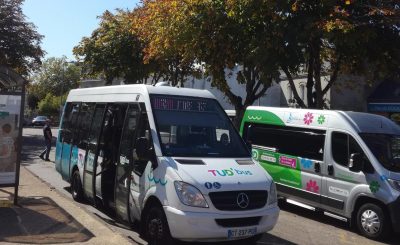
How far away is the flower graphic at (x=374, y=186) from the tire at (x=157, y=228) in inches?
170

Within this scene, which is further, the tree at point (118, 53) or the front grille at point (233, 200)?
the tree at point (118, 53)

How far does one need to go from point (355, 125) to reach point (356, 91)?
76.1 feet

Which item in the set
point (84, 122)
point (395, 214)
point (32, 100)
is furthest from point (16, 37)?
point (32, 100)

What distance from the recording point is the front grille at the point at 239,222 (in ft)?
21.2

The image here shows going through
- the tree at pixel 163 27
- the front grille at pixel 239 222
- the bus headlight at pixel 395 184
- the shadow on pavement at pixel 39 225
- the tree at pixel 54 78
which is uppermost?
the tree at pixel 54 78

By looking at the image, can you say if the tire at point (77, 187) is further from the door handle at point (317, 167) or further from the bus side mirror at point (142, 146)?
the door handle at point (317, 167)

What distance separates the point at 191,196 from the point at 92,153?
3.82 m

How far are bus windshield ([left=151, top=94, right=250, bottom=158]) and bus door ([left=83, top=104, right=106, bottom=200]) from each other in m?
2.26

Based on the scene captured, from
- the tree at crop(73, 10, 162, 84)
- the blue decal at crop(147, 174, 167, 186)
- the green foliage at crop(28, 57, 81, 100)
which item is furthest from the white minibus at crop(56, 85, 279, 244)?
the green foliage at crop(28, 57, 81, 100)

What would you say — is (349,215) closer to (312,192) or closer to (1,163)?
(312,192)

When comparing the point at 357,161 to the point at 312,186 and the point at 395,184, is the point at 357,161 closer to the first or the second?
the point at 395,184

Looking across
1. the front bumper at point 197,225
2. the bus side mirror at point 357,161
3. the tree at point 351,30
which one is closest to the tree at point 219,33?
the tree at point 351,30

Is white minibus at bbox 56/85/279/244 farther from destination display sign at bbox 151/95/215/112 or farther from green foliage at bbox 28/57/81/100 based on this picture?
green foliage at bbox 28/57/81/100

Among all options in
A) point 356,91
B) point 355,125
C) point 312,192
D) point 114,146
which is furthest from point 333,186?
point 356,91
